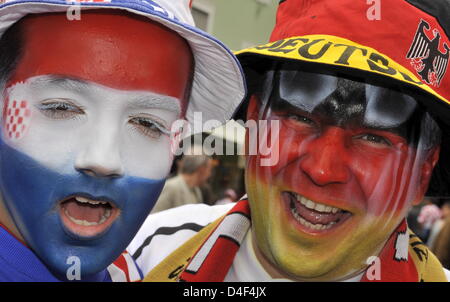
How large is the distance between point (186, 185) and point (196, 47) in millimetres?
4035

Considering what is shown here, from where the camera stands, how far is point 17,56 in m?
1.53

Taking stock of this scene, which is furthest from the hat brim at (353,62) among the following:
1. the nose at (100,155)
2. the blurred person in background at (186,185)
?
the blurred person in background at (186,185)

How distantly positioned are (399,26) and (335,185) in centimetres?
60

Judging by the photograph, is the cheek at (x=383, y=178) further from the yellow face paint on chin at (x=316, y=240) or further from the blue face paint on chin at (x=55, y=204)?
the blue face paint on chin at (x=55, y=204)

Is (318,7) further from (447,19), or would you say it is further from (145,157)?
(145,157)

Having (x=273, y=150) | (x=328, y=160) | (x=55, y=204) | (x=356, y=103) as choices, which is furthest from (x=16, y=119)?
(x=356, y=103)

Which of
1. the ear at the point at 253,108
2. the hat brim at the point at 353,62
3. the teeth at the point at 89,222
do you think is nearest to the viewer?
the teeth at the point at 89,222

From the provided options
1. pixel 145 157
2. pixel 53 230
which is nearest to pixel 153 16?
pixel 145 157

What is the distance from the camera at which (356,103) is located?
185 cm

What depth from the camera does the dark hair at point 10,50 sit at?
153 centimetres

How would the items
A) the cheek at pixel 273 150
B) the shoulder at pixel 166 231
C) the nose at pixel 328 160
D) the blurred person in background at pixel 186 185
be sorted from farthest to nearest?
1. the blurred person in background at pixel 186 185
2. the shoulder at pixel 166 231
3. the cheek at pixel 273 150
4. the nose at pixel 328 160

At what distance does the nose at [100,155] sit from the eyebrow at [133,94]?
0.12 metres

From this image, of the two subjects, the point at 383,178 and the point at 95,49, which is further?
the point at 383,178

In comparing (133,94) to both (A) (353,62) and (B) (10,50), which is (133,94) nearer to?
(B) (10,50)
